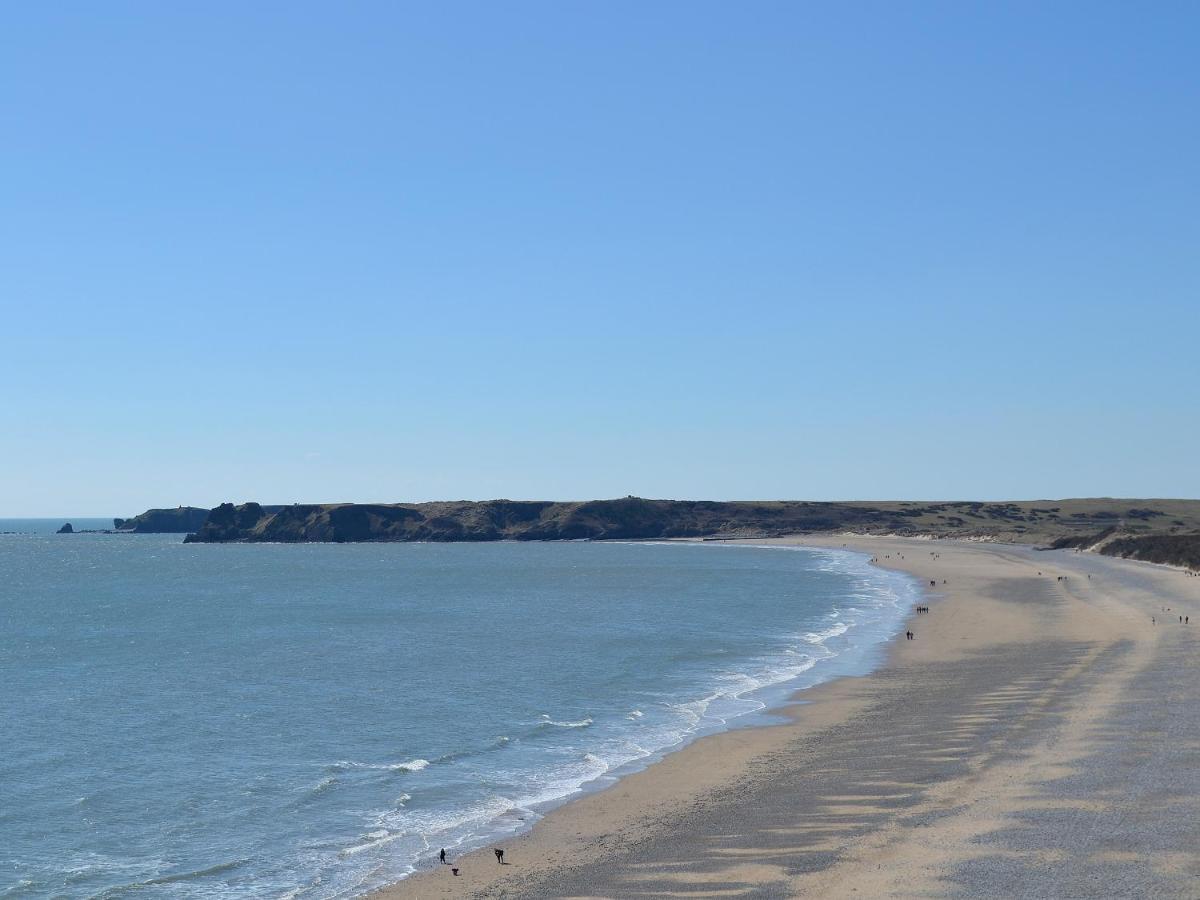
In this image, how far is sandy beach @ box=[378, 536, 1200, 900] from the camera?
21344 millimetres

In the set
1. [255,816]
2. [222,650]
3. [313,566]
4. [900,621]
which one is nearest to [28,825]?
[255,816]

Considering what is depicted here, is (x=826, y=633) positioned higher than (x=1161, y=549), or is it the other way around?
(x=1161, y=549)

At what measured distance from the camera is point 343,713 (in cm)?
4347

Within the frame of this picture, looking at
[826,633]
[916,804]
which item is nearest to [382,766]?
[916,804]

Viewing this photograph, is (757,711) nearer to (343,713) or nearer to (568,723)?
(568,723)

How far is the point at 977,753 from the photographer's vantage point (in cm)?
3177

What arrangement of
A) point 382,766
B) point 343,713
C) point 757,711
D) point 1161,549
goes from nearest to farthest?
point 382,766 < point 757,711 < point 343,713 < point 1161,549

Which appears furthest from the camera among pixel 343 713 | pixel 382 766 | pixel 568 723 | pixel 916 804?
pixel 343 713

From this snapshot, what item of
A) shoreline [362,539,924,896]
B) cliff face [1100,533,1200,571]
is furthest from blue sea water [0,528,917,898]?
cliff face [1100,533,1200,571]

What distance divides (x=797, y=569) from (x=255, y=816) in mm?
112202

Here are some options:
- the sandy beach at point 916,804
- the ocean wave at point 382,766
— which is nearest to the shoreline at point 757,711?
the sandy beach at point 916,804

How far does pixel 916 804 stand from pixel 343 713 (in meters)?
24.8

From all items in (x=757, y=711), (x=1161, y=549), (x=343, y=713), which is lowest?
(x=343, y=713)

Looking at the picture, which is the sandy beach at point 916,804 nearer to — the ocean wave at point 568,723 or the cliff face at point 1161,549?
the ocean wave at point 568,723
